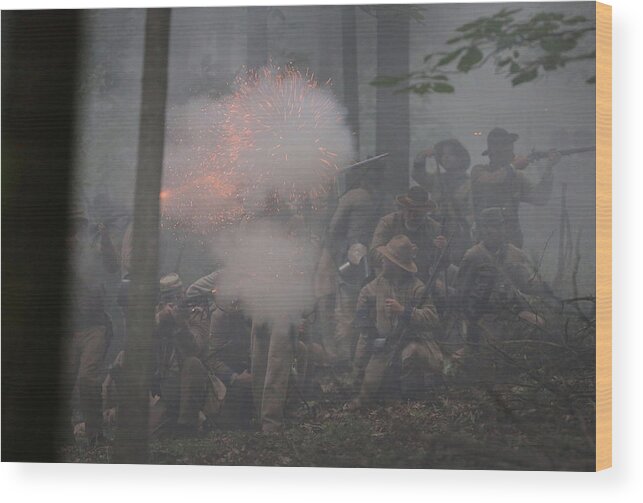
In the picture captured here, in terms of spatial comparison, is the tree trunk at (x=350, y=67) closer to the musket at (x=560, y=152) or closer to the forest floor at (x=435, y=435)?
the musket at (x=560, y=152)

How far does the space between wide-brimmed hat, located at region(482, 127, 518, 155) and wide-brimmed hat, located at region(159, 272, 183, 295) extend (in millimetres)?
1938

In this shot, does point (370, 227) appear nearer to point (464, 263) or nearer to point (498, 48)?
point (464, 263)

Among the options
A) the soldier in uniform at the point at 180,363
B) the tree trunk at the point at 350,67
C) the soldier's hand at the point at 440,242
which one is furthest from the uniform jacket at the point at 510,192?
the soldier in uniform at the point at 180,363

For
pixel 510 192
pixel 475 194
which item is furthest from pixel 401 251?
pixel 510 192

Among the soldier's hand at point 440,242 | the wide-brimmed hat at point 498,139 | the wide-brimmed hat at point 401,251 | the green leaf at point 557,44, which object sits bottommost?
the wide-brimmed hat at point 401,251

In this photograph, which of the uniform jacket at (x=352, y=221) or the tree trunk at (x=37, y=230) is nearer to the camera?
the uniform jacket at (x=352, y=221)

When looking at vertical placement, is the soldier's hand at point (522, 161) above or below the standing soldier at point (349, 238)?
above

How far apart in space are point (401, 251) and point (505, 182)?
0.72 m

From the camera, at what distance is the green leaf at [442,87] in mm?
5461

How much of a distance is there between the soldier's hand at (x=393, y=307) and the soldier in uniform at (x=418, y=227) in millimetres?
211

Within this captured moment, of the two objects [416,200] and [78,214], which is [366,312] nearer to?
[416,200]

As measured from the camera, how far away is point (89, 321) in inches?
219

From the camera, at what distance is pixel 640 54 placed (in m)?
5.52

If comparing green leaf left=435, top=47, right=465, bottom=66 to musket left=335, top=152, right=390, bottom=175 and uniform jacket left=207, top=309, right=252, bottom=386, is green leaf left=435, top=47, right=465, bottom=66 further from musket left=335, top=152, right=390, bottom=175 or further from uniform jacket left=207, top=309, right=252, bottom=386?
uniform jacket left=207, top=309, right=252, bottom=386
